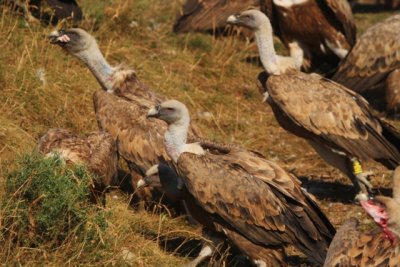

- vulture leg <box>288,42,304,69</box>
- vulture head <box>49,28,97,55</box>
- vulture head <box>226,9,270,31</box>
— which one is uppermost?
vulture head <box>226,9,270,31</box>

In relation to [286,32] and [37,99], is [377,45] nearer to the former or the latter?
Result: [286,32]

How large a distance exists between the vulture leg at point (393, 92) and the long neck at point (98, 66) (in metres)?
3.17

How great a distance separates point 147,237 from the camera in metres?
7.44

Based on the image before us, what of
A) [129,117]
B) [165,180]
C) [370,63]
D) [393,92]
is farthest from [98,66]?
[393,92]

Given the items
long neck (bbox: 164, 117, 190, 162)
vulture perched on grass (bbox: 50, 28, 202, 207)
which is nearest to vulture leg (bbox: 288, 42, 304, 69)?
vulture perched on grass (bbox: 50, 28, 202, 207)

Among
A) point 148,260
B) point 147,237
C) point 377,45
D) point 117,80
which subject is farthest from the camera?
point 377,45

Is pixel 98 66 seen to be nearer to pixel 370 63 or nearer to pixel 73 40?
pixel 73 40

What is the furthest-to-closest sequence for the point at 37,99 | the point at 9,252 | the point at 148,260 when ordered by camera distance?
the point at 37,99
the point at 148,260
the point at 9,252

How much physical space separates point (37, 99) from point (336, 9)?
11.9 feet

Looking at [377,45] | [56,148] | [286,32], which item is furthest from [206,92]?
[56,148]

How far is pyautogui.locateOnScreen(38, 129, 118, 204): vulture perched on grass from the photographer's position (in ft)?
24.6

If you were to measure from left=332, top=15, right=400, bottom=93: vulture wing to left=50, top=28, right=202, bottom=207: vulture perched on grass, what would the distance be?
2.61 metres

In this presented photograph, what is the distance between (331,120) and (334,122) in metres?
0.03

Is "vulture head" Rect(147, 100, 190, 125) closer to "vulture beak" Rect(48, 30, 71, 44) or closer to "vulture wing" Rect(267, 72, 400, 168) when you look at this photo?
"vulture wing" Rect(267, 72, 400, 168)
